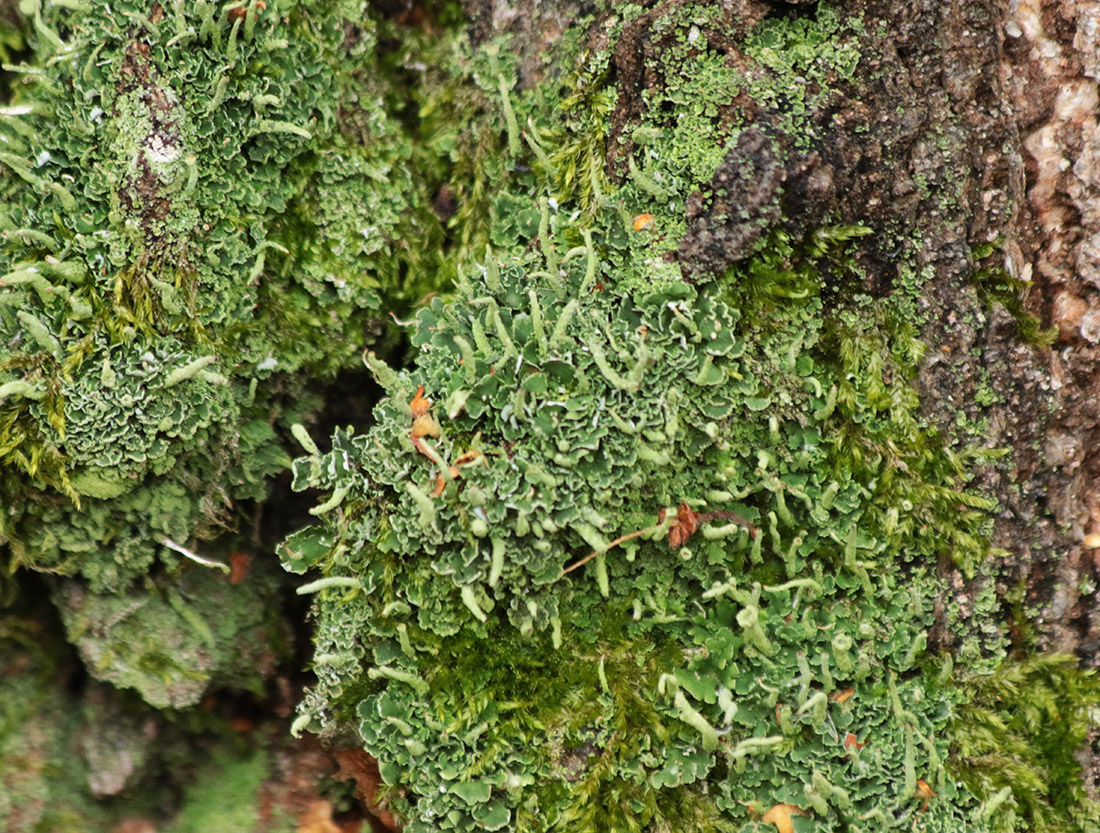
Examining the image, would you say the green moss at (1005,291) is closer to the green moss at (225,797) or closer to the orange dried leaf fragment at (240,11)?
the orange dried leaf fragment at (240,11)

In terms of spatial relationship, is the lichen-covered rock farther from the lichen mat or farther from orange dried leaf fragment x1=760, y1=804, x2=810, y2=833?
orange dried leaf fragment x1=760, y1=804, x2=810, y2=833

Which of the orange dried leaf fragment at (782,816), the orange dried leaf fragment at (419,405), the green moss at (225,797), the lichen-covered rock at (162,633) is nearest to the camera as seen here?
the orange dried leaf fragment at (782,816)

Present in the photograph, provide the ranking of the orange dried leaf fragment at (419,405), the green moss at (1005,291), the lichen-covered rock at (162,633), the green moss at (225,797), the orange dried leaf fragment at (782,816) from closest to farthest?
the orange dried leaf fragment at (782,816) < the orange dried leaf fragment at (419,405) < the green moss at (1005,291) < the lichen-covered rock at (162,633) < the green moss at (225,797)

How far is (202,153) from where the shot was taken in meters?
2.84

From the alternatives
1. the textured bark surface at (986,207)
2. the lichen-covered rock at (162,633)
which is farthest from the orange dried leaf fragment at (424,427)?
the lichen-covered rock at (162,633)

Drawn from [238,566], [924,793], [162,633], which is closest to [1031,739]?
[924,793]

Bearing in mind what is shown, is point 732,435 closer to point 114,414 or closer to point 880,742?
point 880,742

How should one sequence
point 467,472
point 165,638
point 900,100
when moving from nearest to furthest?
1. point 467,472
2. point 900,100
3. point 165,638

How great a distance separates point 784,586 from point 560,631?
72 cm

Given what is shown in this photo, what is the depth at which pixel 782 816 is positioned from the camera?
2.53m

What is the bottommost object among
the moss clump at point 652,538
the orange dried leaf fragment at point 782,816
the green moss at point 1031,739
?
the green moss at point 1031,739

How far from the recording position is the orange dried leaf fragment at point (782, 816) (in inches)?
99.0

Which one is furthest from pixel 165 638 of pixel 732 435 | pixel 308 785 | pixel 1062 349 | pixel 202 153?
pixel 1062 349

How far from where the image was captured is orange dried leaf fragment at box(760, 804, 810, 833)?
8.25 ft
